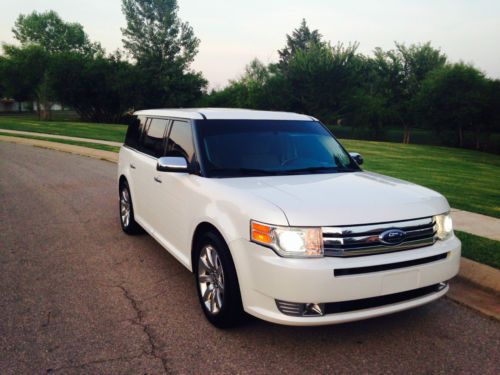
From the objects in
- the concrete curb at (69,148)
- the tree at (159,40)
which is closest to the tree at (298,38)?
the tree at (159,40)

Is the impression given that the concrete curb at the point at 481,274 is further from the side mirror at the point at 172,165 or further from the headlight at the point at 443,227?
the side mirror at the point at 172,165

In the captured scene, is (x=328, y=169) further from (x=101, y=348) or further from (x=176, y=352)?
(x=101, y=348)

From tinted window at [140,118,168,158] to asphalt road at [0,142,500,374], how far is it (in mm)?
1341

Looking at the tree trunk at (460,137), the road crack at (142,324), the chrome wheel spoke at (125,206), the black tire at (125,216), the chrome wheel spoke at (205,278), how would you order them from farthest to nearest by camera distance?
the tree trunk at (460,137) < the chrome wheel spoke at (125,206) < the black tire at (125,216) < the chrome wheel spoke at (205,278) < the road crack at (142,324)

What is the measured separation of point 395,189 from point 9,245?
5095mm

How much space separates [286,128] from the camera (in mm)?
4906

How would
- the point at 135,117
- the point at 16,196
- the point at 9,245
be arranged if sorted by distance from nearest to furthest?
the point at 9,245 < the point at 135,117 < the point at 16,196

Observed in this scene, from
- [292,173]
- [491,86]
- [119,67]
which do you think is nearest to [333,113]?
[491,86]

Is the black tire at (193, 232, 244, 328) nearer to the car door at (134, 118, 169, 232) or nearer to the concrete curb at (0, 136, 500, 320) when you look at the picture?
the car door at (134, 118, 169, 232)

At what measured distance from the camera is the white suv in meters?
3.16

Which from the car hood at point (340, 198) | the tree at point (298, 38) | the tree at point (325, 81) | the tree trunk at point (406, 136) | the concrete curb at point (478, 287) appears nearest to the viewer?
the car hood at point (340, 198)

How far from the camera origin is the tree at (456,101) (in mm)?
39781

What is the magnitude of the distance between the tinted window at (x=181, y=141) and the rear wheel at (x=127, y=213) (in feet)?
5.51

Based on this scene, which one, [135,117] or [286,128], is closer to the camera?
[286,128]
